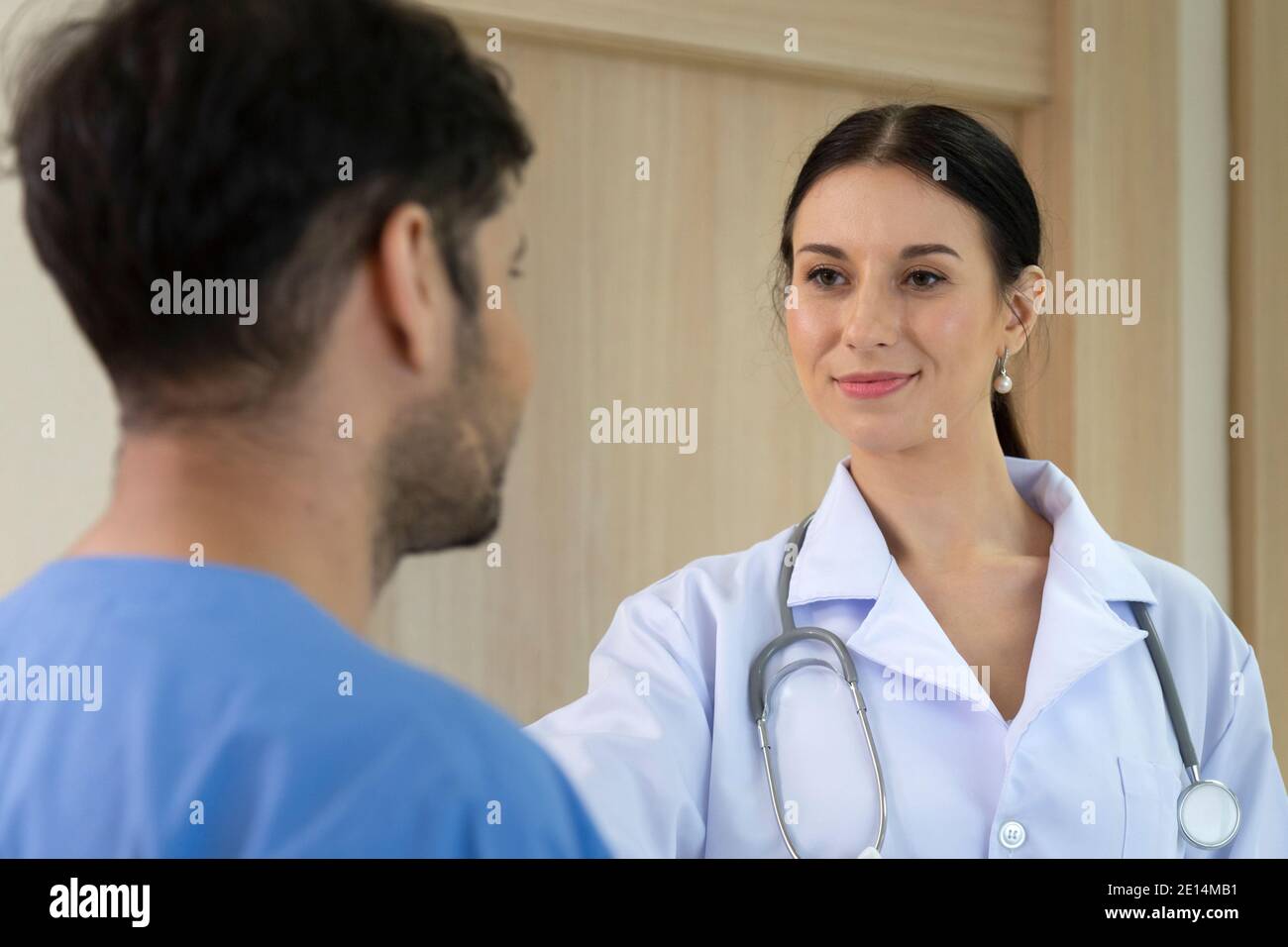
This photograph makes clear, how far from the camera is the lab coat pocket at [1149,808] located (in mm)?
785

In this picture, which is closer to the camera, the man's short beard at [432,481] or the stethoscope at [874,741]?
the man's short beard at [432,481]

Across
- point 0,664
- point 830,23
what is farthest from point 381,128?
point 830,23

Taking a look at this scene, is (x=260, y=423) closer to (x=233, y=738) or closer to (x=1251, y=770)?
(x=233, y=738)

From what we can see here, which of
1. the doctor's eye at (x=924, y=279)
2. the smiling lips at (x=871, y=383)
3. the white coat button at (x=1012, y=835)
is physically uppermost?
the doctor's eye at (x=924, y=279)

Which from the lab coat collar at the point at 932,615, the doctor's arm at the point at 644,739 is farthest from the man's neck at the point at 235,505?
the lab coat collar at the point at 932,615

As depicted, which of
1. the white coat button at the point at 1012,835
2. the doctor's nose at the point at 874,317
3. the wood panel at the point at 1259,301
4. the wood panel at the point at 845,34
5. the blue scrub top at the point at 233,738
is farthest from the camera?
the wood panel at the point at 1259,301

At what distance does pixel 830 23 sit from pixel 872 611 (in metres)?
0.55

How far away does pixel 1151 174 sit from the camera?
1159 millimetres

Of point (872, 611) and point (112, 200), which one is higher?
point (112, 200)

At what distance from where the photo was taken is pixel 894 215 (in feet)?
2.86

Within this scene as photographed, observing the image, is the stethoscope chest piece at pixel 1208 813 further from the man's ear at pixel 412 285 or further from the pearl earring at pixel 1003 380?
the man's ear at pixel 412 285

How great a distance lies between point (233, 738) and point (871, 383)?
1.88 ft
